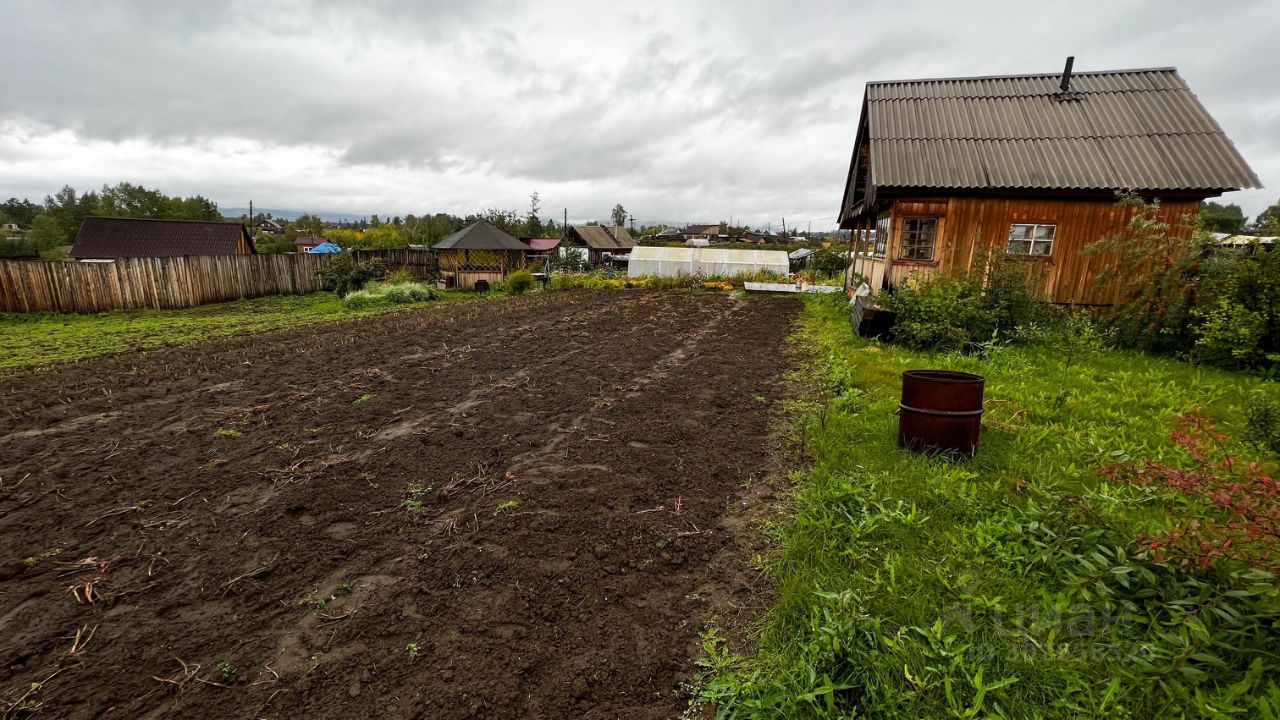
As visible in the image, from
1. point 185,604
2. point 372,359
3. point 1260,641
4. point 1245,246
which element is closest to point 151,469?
point 185,604

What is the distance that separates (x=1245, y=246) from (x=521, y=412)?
11.0 metres

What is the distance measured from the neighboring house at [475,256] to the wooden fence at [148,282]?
16.4 ft

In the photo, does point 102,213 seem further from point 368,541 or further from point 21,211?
point 368,541

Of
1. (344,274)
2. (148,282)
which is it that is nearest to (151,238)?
(148,282)

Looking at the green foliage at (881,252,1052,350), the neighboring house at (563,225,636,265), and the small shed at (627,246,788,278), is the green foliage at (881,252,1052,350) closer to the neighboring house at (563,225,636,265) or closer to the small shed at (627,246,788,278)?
the small shed at (627,246,788,278)

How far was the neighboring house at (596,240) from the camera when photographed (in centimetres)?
5625

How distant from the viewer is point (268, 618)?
8.82ft

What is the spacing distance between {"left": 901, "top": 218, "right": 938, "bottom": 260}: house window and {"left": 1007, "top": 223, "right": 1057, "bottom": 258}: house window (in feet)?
4.82

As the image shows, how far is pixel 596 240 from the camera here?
191 feet

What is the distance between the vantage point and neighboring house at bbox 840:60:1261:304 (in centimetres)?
1011

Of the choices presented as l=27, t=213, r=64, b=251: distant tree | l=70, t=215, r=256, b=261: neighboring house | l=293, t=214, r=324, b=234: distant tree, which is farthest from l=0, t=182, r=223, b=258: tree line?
l=70, t=215, r=256, b=261: neighboring house

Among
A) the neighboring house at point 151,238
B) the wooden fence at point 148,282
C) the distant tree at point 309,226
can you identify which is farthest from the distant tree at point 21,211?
the wooden fence at point 148,282

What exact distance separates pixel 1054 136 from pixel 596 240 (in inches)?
1966

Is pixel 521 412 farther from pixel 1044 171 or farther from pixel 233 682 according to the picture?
pixel 1044 171
